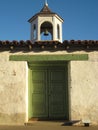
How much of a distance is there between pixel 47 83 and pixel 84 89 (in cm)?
156

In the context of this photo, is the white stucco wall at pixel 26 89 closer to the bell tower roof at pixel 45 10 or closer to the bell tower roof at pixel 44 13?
the bell tower roof at pixel 44 13

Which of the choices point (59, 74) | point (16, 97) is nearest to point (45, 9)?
point (59, 74)

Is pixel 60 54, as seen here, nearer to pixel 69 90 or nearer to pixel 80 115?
pixel 69 90

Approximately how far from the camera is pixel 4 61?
11734mm

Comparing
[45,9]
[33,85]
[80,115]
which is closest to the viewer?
[80,115]

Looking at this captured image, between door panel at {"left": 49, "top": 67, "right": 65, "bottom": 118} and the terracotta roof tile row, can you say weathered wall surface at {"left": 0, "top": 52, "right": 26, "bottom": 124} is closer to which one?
the terracotta roof tile row

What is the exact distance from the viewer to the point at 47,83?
12.2 meters

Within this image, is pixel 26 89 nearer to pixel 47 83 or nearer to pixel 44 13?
pixel 47 83

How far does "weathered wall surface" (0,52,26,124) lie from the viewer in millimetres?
11469

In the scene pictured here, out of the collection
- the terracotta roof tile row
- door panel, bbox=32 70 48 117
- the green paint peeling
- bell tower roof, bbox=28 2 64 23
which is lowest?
door panel, bbox=32 70 48 117

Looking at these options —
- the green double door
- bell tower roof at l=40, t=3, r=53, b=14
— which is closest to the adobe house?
the green double door

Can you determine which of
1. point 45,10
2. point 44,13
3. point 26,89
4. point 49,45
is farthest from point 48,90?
point 45,10

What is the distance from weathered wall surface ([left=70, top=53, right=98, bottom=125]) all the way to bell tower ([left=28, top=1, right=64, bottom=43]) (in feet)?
14.7

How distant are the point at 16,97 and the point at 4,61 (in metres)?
1.46
